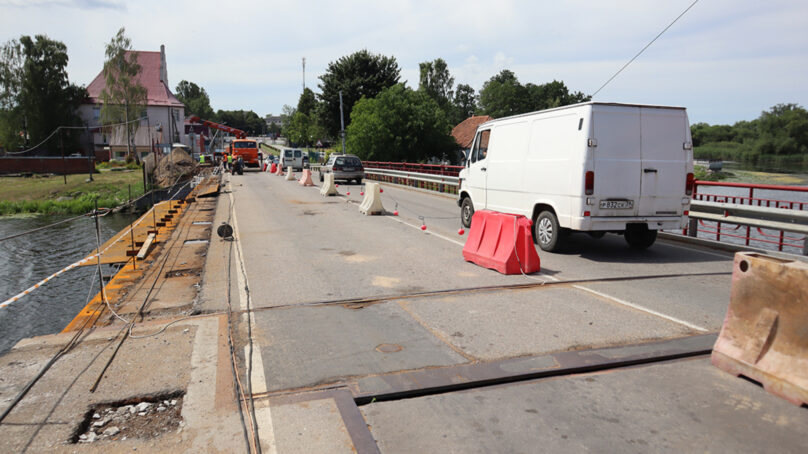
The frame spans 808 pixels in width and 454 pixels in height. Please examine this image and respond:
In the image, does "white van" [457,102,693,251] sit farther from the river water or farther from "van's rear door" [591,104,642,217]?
the river water

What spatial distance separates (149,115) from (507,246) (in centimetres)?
7427

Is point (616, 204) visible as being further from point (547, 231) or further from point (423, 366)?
point (423, 366)

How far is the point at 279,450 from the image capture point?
333 cm

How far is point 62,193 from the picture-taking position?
33031 mm

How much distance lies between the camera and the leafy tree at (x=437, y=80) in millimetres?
85438

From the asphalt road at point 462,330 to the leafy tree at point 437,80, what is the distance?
77.9 m

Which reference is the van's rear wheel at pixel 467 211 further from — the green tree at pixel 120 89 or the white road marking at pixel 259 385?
the green tree at pixel 120 89

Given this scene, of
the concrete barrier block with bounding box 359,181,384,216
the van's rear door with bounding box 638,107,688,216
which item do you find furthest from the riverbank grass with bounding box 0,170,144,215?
the van's rear door with bounding box 638,107,688,216

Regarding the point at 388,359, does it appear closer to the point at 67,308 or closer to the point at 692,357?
the point at 692,357

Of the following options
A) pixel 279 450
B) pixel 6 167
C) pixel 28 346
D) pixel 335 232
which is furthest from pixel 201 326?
pixel 6 167

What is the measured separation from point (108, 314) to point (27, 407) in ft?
9.13

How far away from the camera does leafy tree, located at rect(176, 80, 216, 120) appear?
171 metres

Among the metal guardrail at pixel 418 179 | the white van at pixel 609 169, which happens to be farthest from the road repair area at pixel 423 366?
the metal guardrail at pixel 418 179

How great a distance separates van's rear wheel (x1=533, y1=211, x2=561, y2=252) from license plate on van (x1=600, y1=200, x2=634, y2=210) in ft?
3.00
